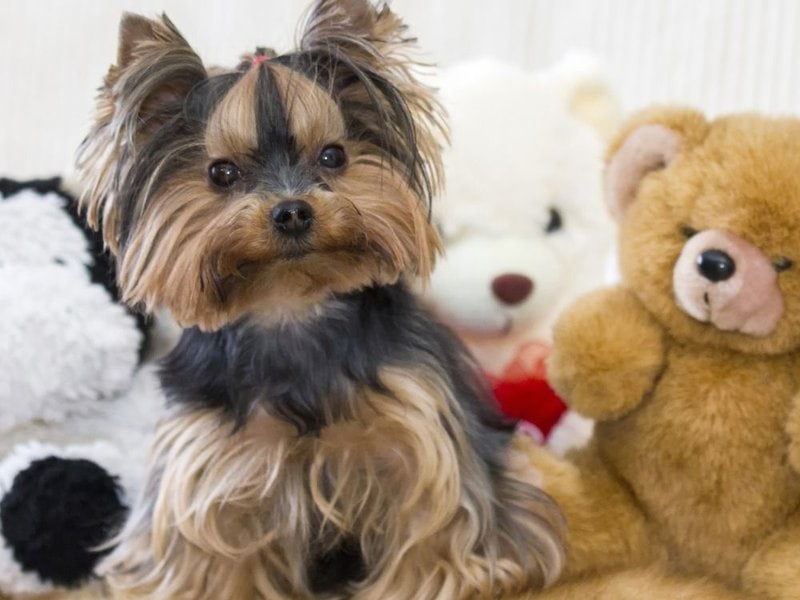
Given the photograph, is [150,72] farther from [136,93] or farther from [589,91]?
[589,91]

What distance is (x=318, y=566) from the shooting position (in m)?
1.48

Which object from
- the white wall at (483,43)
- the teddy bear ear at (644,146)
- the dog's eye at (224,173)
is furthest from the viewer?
the white wall at (483,43)

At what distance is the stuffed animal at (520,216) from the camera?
176 centimetres

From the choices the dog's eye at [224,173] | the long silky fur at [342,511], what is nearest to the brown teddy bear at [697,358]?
the long silky fur at [342,511]

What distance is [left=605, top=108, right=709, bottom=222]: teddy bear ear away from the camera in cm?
138

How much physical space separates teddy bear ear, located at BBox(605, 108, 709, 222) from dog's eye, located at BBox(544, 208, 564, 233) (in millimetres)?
341

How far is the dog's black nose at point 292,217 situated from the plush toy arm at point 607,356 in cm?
43

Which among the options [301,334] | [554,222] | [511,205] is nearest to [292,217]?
[301,334]

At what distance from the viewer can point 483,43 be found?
7.25 ft

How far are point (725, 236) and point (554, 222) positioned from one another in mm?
592

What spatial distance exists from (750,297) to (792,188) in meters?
0.14

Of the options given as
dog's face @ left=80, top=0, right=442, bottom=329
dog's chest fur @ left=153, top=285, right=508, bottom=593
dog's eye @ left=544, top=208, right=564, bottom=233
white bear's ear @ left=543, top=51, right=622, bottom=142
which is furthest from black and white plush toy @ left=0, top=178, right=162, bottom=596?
white bear's ear @ left=543, top=51, right=622, bottom=142

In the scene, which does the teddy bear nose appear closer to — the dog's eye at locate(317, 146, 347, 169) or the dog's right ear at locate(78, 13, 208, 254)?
the dog's eye at locate(317, 146, 347, 169)

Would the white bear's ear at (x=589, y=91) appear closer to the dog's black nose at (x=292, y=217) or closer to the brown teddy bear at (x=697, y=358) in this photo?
the brown teddy bear at (x=697, y=358)
